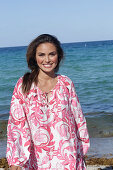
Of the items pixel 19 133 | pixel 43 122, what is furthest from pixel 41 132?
pixel 19 133

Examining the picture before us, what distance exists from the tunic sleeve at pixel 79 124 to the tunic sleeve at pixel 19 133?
46cm

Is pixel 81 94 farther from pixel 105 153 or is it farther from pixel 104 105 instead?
pixel 105 153

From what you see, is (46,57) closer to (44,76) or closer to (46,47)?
(46,47)

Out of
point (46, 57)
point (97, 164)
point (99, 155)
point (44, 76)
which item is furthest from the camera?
point (99, 155)

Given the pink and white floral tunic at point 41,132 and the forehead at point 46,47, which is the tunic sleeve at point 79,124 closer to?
the pink and white floral tunic at point 41,132

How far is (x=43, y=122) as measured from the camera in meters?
2.98

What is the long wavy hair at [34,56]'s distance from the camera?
3064 millimetres

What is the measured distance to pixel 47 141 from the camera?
300 cm

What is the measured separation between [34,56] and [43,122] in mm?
639

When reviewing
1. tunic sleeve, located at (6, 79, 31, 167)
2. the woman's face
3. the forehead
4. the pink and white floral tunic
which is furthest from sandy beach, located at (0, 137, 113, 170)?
the forehead

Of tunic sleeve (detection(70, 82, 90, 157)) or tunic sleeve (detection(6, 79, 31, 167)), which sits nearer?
tunic sleeve (detection(6, 79, 31, 167))

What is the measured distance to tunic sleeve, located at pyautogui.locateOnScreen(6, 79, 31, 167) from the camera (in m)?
2.98

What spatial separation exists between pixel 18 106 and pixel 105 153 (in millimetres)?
3501

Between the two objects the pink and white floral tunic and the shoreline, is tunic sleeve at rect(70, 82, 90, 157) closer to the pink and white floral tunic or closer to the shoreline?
the pink and white floral tunic
